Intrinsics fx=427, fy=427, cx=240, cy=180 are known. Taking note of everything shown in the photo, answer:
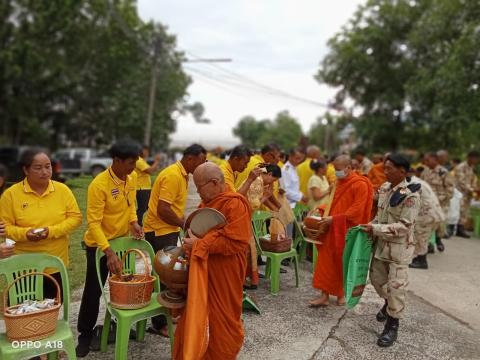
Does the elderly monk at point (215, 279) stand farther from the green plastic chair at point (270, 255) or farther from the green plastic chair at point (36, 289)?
the green plastic chair at point (270, 255)

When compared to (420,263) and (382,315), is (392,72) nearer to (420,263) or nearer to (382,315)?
(420,263)

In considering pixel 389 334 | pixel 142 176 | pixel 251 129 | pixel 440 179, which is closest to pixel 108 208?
pixel 389 334

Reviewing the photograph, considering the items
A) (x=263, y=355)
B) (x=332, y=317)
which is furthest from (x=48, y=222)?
(x=332, y=317)

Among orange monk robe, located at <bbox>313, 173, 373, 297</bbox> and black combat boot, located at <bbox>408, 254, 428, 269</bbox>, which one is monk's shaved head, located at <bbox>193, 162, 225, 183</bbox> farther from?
black combat boot, located at <bbox>408, 254, 428, 269</bbox>

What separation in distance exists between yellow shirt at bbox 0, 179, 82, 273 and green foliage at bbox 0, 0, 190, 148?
20.2 meters

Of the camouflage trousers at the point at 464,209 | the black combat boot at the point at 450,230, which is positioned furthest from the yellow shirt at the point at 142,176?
the camouflage trousers at the point at 464,209

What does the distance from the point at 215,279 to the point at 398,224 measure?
1960mm

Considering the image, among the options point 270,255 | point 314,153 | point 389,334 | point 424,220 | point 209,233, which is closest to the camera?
point 209,233

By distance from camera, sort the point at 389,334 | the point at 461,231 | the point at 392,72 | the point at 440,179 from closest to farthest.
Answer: the point at 389,334
the point at 440,179
the point at 461,231
the point at 392,72

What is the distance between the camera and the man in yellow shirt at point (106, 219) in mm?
3348

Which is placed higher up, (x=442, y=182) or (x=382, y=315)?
(x=442, y=182)

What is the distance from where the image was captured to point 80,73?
87.5ft

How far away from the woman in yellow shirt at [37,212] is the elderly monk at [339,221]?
2890mm

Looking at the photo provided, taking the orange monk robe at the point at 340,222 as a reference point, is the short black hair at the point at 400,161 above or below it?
above
